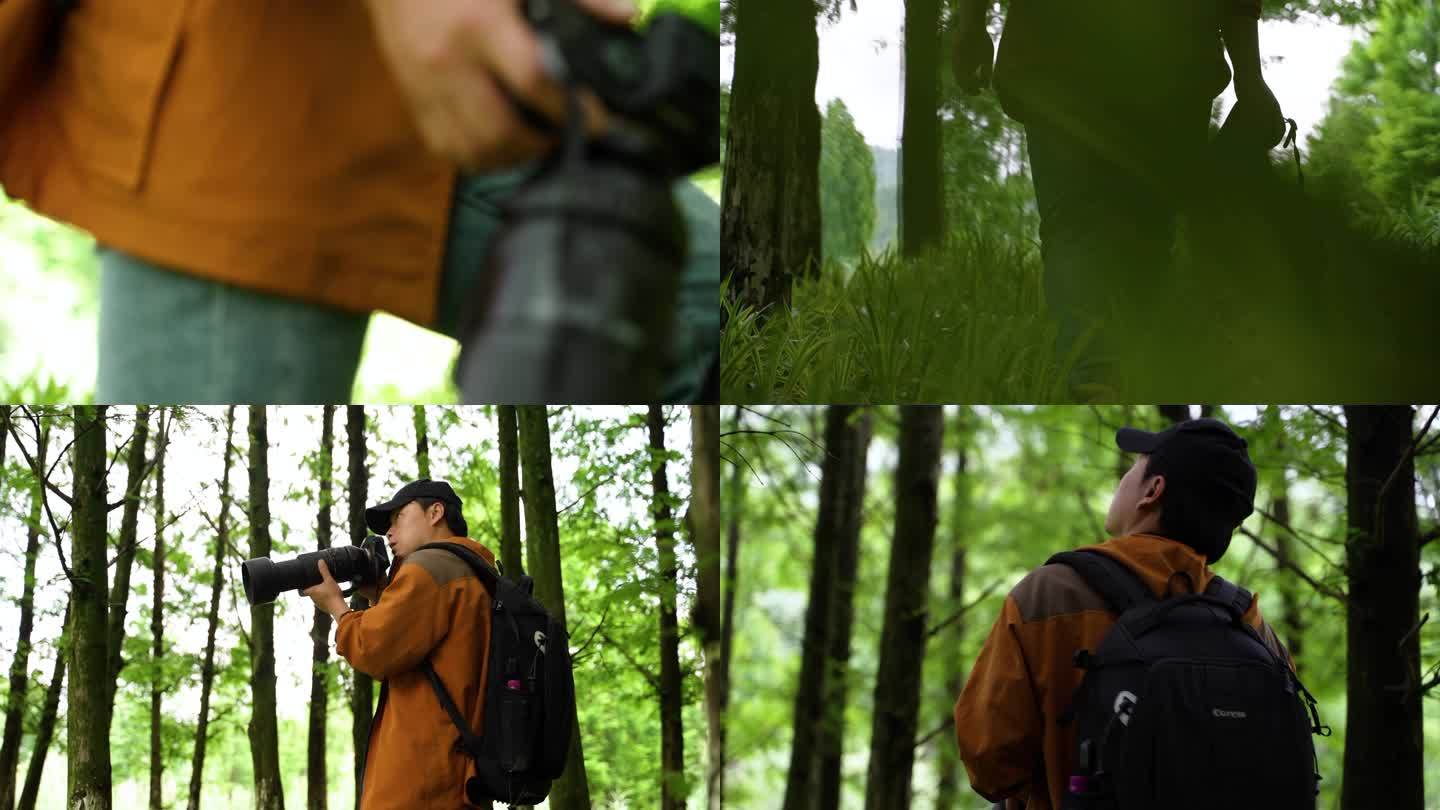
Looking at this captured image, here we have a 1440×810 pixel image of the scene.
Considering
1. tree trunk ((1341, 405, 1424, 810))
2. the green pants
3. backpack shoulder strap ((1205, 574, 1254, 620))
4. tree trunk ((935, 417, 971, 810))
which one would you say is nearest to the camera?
the green pants

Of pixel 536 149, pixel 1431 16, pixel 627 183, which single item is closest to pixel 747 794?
pixel 627 183

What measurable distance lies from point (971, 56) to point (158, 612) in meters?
2.44

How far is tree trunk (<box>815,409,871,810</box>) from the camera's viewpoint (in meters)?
4.20

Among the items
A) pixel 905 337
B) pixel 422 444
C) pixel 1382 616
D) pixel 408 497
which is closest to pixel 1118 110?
pixel 905 337

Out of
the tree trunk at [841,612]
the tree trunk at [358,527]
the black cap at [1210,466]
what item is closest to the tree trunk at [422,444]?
the tree trunk at [358,527]

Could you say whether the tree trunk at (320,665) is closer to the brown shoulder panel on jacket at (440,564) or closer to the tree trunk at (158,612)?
the tree trunk at (158,612)

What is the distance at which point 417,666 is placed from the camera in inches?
97.3

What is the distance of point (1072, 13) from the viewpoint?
353cm

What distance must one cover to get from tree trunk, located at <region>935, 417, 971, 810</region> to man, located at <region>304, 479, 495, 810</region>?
11.4 feet

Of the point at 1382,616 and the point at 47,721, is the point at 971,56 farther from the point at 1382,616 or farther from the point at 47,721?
the point at 47,721

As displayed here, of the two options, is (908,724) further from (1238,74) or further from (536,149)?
(536,149)

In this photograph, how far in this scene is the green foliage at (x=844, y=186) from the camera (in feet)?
10.9

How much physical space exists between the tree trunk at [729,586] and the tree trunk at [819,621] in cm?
25

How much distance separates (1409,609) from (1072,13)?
1771 mm
